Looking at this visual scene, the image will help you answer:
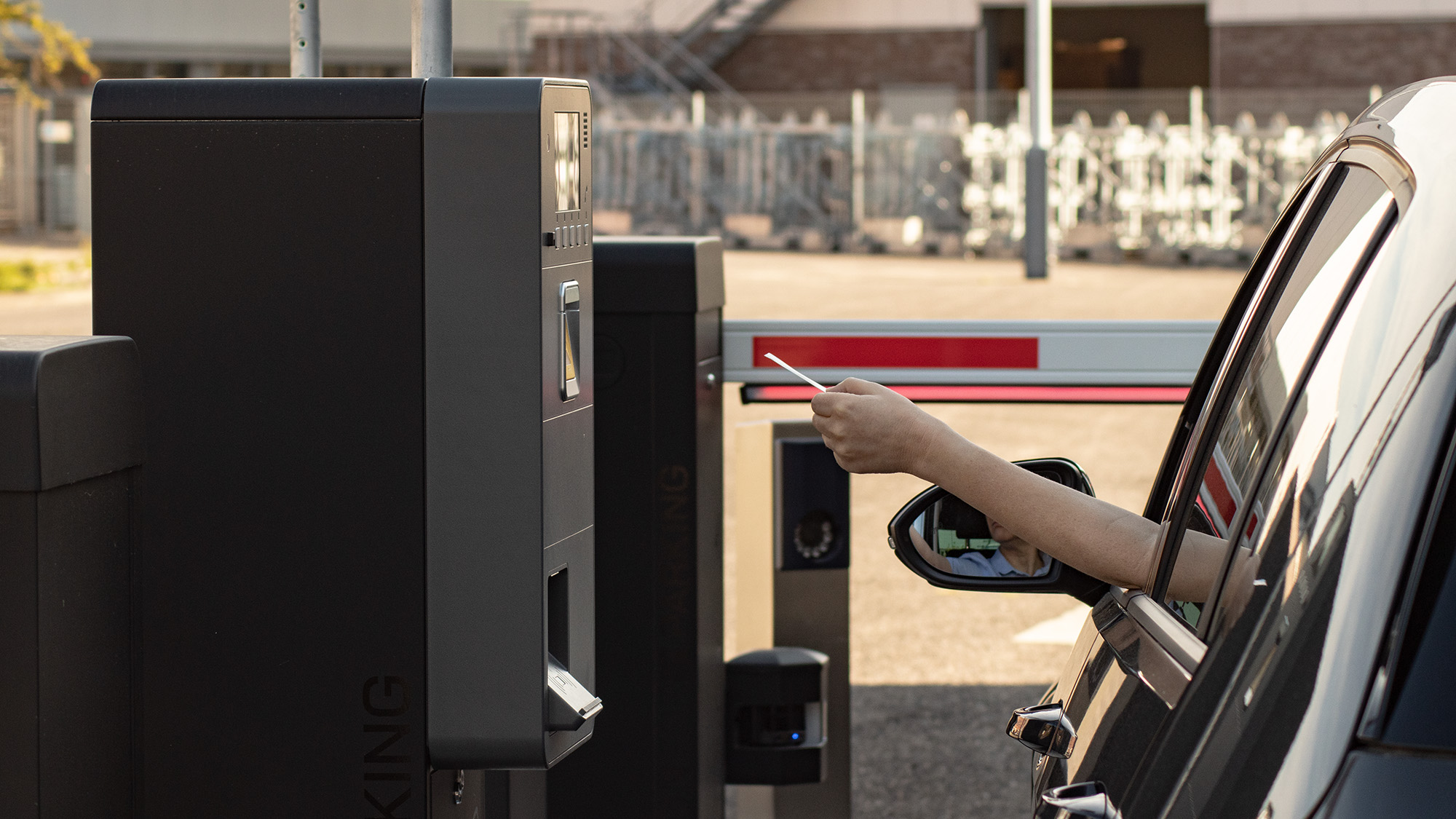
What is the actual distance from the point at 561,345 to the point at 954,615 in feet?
15.0

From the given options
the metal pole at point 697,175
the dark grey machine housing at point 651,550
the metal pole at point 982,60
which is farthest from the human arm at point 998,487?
the metal pole at point 982,60

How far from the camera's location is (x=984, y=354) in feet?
11.4

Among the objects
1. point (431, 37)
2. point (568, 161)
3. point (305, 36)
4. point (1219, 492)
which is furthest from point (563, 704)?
point (305, 36)

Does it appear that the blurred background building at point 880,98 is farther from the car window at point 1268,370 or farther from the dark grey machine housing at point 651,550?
the car window at point 1268,370

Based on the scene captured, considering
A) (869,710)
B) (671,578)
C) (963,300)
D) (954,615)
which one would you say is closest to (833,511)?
(671,578)

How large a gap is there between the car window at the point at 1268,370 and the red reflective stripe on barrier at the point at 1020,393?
5.00 feet

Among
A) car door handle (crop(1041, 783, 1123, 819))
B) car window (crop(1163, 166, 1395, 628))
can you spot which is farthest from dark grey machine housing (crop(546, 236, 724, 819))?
car door handle (crop(1041, 783, 1123, 819))

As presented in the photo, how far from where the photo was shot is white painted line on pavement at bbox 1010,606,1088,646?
6.15m

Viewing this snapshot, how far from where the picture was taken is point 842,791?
3.68 metres

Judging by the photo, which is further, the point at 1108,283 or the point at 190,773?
the point at 1108,283

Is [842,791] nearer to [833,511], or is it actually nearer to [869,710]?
[833,511]

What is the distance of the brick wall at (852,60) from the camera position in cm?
3509

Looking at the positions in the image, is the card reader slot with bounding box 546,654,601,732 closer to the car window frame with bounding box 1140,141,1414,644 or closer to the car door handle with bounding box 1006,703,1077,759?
the car door handle with bounding box 1006,703,1077,759

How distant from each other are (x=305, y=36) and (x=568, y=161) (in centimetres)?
86
